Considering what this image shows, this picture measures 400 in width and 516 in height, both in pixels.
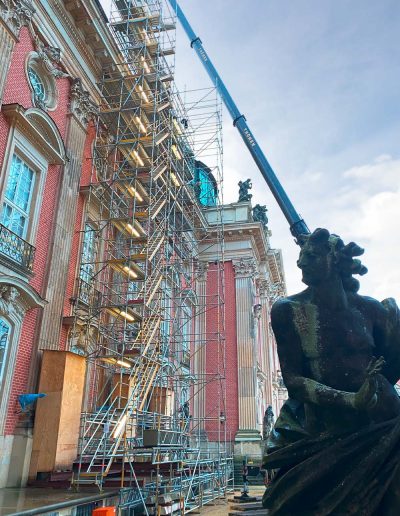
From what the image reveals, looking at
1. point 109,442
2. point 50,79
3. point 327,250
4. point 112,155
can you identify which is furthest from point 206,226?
point 327,250

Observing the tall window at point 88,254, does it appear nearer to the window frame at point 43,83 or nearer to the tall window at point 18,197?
the tall window at point 18,197

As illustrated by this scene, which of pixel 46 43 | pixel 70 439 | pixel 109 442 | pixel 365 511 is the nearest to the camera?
pixel 365 511

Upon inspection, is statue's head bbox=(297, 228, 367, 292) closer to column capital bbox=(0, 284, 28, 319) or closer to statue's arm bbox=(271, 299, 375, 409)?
statue's arm bbox=(271, 299, 375, 409)

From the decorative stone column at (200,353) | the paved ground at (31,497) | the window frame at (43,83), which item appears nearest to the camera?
the paved ground at (31,497)

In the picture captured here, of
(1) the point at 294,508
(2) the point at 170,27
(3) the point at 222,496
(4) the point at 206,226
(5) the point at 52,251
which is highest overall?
(2) the point at 170,27

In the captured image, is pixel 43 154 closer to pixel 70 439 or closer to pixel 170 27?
pixel 70 439

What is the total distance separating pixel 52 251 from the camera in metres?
12.9

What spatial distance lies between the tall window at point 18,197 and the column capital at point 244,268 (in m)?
15.7

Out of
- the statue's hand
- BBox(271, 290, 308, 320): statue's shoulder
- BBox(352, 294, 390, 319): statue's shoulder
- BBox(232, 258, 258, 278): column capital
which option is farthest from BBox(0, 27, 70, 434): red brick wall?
BBox(232, 258, 258, 278): column capital

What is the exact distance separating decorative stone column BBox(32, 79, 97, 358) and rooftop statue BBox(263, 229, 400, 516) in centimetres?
959

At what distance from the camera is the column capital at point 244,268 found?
1054 inches

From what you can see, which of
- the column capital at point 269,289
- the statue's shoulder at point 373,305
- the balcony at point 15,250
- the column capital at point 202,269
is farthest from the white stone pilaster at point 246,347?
the statue's shoulder at point 373,305

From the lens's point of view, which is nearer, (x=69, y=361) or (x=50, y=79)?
(x=69, y=361)

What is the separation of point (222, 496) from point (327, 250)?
42.5 feet
